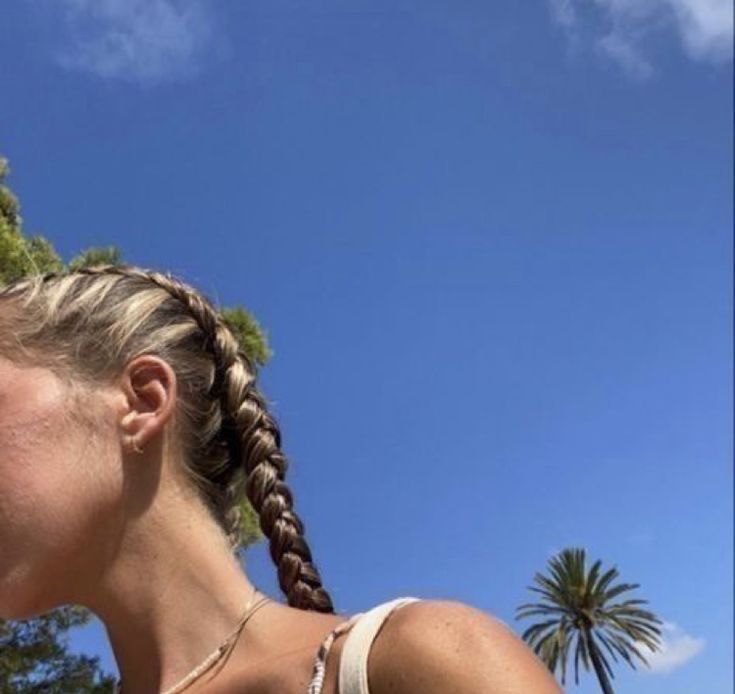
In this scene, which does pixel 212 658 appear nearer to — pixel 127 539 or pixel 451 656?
pixel 127 539

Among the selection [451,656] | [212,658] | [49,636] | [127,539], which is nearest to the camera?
[451,656]

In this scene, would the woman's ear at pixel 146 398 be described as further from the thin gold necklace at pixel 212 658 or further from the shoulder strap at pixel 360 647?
the shoulder strap at pixel 360 647

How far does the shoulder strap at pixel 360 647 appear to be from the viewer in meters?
1.42

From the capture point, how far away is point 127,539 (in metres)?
1.83

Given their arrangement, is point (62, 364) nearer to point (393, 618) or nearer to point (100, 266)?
point (100, 266)

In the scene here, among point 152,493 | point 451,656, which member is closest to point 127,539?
Result: point 152,493

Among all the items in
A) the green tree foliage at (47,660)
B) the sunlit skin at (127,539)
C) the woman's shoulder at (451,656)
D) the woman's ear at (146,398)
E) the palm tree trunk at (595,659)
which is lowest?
the woman's shoulder at (451,656)

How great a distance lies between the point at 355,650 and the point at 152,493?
23.2 inches

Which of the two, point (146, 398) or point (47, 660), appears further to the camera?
point (47, 660)

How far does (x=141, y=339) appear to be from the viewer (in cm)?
196

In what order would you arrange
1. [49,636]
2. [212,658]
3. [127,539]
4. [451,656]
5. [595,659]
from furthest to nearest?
[595,659] → [49,636] → [127,539] → [212,658] → [451,656]

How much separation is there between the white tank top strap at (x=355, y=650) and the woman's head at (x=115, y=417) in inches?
16.5

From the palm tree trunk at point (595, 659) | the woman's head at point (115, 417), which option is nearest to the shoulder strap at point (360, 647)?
the woman's head at point (115, 417)

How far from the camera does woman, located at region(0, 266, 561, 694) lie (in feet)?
5.59
